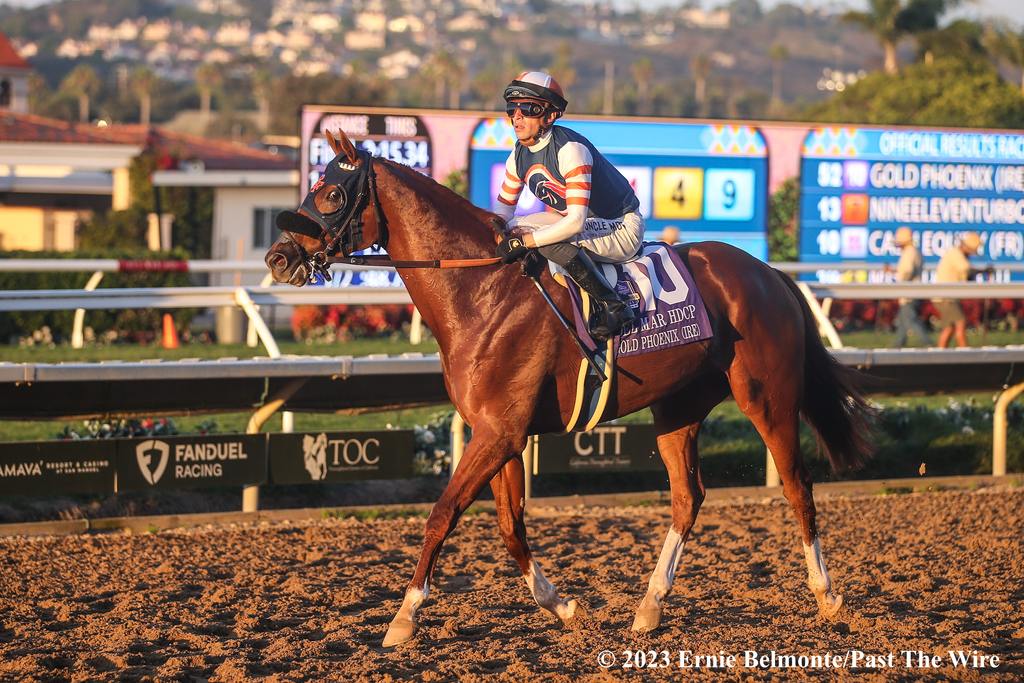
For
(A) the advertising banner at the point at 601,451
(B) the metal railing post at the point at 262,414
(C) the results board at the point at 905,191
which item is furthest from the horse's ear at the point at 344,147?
(C) the results board at the point at 905,191

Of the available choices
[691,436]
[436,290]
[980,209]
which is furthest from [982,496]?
[980,209]

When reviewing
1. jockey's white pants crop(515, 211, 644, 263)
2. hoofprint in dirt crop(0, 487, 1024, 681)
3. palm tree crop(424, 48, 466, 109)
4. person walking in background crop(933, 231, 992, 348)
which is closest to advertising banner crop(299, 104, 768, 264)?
person walking in background crop(933, 231, 992, 348)

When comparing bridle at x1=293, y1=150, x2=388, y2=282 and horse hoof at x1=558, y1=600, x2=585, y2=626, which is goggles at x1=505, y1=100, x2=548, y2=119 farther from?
horse hoof at x1=558, y1=600, x2=585, y2=626

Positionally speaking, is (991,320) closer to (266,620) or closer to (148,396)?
(148,396)

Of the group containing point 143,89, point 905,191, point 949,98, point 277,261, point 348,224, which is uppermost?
point 143,89

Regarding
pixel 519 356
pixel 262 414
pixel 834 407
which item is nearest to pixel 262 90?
pixel 262 414

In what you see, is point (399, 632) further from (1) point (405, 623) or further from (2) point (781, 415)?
(2) point (781, 415)

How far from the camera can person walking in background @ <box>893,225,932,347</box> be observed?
13930mm

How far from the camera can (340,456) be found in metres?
7.43

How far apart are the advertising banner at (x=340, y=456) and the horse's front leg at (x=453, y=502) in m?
2.54

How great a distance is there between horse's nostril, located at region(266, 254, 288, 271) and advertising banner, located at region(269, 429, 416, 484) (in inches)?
103

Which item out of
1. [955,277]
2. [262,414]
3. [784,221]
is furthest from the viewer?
[784,221]

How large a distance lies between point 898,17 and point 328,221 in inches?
1550

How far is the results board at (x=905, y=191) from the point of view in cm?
1598
